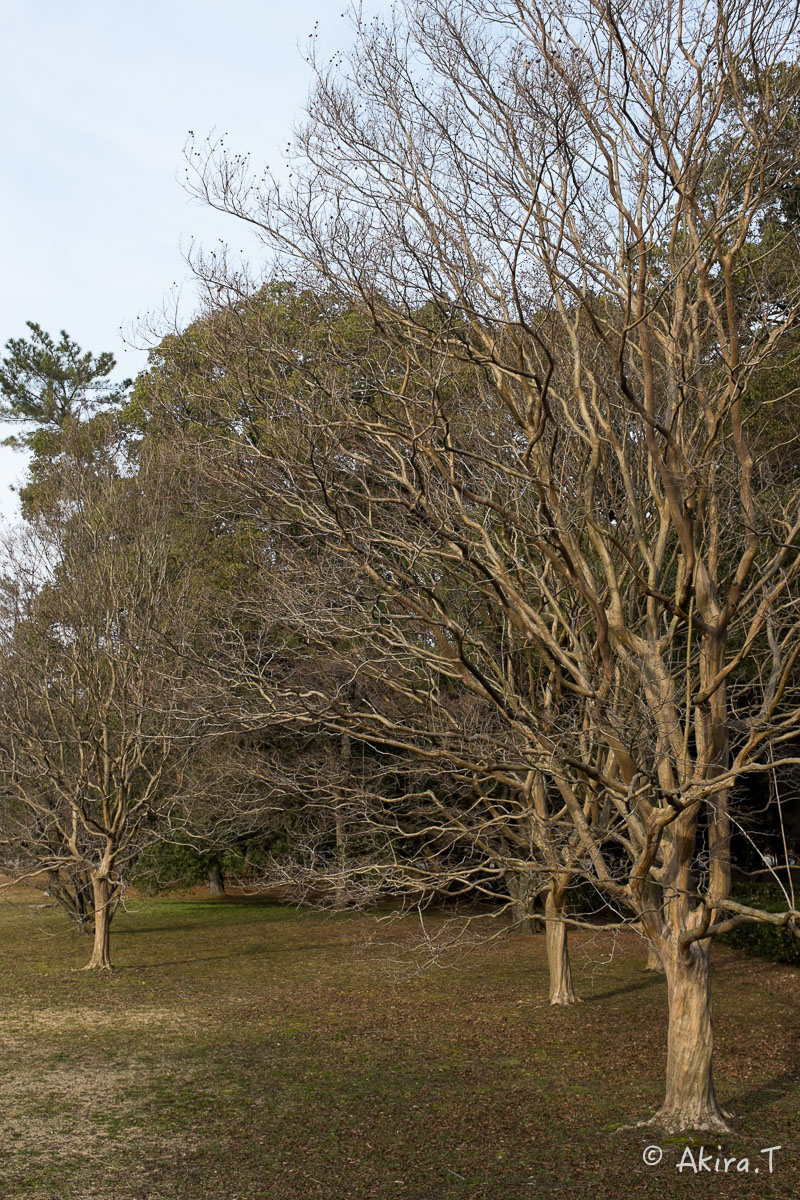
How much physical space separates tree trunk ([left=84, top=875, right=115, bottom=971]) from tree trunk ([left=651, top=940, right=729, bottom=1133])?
29.1 feet

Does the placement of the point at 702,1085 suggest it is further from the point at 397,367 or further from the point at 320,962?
the point at 320,962

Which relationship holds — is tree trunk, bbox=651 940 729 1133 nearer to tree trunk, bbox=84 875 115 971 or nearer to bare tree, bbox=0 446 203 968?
bare tree, bbox=0 446 203 968

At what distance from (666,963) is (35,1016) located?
23.0 feet

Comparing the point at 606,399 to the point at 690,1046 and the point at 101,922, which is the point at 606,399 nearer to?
the point at 690,1046

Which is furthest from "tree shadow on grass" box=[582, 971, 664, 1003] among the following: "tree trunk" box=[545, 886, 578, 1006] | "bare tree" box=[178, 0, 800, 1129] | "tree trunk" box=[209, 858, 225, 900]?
"tree trunk" box=[209, 858, 225, 900]

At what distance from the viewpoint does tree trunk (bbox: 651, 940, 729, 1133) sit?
6.35 meters

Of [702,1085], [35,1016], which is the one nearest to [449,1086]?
[702,1085]

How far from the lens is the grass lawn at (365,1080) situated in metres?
5.76

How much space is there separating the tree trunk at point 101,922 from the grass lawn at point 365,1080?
317 millimetres

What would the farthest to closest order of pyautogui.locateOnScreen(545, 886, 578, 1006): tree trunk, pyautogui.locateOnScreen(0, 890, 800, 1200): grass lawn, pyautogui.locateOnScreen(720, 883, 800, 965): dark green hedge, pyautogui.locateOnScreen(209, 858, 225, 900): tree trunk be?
pyautogui.locateOnScreen(209, 858, 225, 900): tree trunk, pyautogui.locateOnScreen(720, 883, 800, 965): dark green hedge, pyautogui.locateOnScreen(545, 886, 578, 1006): tree trunk, pyautogui.locateOnScreen(0, 890, 800, 1200): grass lawn

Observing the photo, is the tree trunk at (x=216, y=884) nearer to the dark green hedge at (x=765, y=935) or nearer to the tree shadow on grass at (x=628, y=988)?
the dark green hedge at (x=765, y=935)

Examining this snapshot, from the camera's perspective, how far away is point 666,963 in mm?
6535

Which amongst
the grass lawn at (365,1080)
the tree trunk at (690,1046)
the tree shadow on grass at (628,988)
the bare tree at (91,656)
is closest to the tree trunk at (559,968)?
the grass lawn at (365,1080)

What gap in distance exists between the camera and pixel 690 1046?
636 cm
